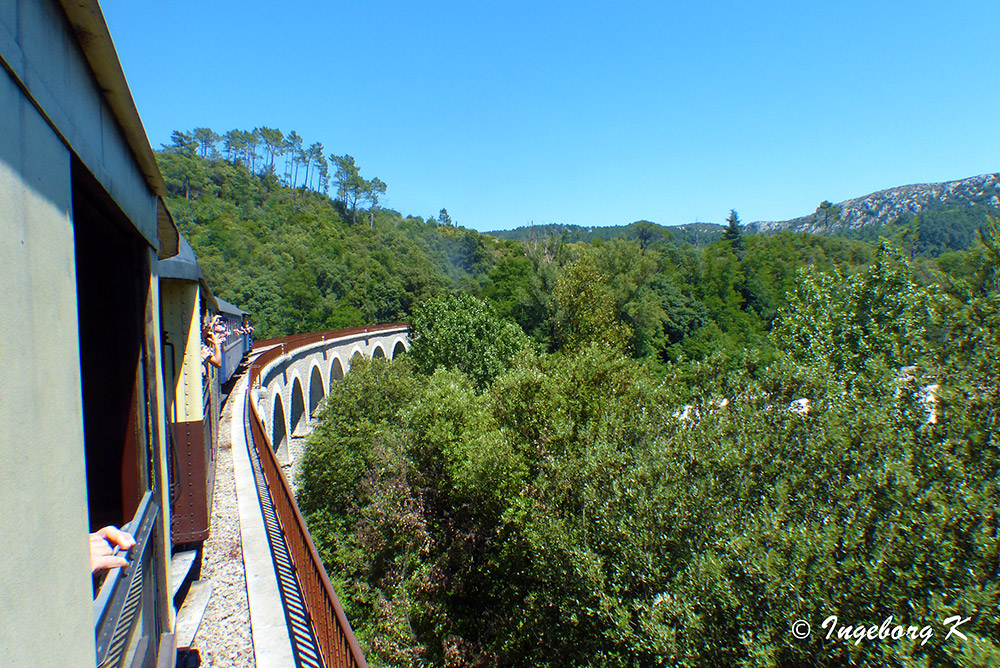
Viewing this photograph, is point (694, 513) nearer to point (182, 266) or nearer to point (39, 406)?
point (182, 266)

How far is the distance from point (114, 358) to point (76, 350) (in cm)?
128

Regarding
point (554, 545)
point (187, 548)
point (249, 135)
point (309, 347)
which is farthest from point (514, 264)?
point (249, 135)

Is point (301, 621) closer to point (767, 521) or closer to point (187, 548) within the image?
point (187, 548)

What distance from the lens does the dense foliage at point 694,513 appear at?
5.57 meters

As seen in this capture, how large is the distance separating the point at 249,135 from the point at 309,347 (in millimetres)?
85769

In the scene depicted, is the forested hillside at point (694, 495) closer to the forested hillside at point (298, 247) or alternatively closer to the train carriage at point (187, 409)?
the train carriage at point (187, 409)

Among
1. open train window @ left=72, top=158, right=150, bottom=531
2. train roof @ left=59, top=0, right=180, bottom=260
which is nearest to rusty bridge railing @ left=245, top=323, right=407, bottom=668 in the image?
open train window @ left=72, top=158, right=150, bottom=531

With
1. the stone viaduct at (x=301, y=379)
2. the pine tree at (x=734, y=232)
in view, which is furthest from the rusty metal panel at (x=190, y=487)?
the pine tree at (x=734, y=232)

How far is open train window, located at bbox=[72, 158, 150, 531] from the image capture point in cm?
253

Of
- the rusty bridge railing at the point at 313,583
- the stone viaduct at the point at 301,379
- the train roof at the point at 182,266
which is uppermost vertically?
the train roof at the point at 182,266

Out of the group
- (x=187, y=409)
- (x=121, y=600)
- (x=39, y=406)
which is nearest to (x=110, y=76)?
(x=39, y=406)

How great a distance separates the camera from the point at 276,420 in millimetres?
19875

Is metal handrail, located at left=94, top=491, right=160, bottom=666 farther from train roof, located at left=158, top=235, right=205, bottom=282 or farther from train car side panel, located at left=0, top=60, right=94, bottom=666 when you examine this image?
train roof, located at left=158, top=235, right=205, bottom=282

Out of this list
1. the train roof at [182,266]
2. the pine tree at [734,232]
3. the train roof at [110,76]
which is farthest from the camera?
the pine tree at [734,232]
